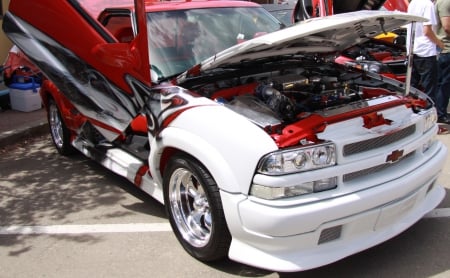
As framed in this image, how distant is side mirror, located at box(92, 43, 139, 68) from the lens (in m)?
3.64

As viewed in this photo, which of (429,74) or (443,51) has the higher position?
(443,51)

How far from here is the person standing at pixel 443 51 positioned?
6.61m

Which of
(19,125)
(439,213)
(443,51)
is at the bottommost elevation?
(19,125)

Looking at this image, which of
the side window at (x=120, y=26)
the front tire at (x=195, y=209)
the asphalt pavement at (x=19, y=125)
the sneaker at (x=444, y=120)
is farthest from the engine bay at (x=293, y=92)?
the asphalt pavement at (x=19, y=125)

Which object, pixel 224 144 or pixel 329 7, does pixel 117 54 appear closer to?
pixel 224 144

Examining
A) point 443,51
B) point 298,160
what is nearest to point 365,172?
point 298,160

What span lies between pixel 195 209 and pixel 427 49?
4642 mm

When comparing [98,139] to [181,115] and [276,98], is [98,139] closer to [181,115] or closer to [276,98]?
[181,115]

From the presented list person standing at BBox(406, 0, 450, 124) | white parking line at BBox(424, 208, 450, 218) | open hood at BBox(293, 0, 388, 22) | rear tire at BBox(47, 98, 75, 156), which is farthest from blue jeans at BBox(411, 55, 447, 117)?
rear tire at BBox(47, 98, 75, 156)

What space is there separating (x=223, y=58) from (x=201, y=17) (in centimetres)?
137

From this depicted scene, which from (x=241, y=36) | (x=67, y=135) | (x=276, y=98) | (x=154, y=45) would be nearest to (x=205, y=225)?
(x=276, y=98)

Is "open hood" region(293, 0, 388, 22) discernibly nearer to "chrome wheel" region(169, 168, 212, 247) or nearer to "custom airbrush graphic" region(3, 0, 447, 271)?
"custom airbrush graphic" region(3, 0, 447, 271)

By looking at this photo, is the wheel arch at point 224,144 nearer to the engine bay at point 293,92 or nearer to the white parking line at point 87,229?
the engine bay at point 293,92

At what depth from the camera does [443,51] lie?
271 inches
